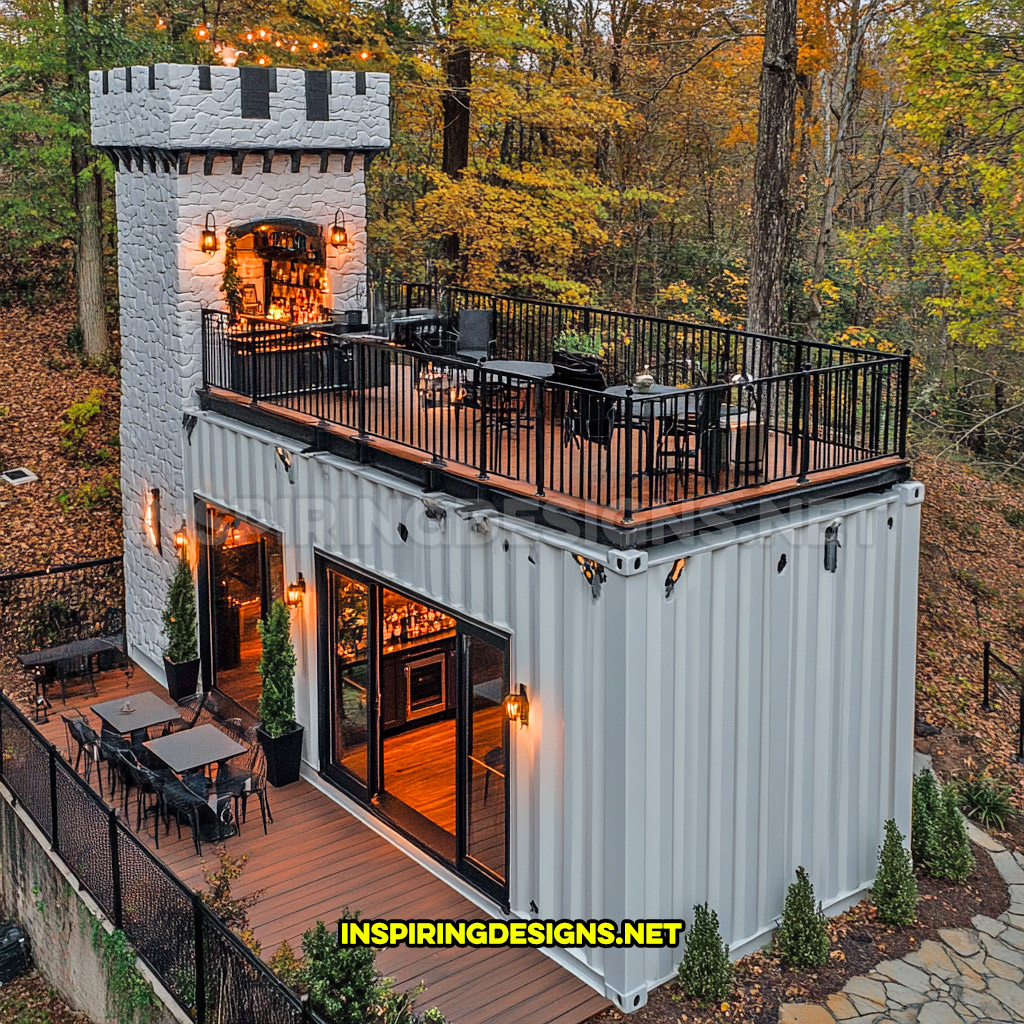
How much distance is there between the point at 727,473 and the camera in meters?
8.85

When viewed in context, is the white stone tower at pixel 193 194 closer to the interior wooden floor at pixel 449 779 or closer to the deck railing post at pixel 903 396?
the interior wooden floor at pixel 449 779

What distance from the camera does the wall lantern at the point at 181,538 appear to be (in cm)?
1365

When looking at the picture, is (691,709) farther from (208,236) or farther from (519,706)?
(208,236)

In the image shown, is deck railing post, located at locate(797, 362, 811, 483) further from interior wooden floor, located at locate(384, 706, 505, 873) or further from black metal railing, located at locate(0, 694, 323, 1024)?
black metal railing, located at locate(0, 694, 323, 1024)

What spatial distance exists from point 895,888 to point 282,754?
19.4ft

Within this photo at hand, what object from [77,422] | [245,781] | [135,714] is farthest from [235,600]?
[77,422]

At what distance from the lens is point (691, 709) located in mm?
8359

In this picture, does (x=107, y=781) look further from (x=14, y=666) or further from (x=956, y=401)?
(x=956, y=401)

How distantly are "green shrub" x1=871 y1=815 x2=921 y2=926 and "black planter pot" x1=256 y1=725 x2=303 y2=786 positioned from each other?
5692 mm

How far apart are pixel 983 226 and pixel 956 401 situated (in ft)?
13.3

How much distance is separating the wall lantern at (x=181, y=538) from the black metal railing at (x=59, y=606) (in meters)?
2.25

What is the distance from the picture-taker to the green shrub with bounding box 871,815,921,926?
952 cm

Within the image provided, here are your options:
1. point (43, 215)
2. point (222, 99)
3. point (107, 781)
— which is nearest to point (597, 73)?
point (43, 215)

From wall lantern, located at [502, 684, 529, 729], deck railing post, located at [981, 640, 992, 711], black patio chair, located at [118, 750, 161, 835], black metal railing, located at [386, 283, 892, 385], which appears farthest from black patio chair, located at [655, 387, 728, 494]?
deck railing post, located at [981, 640, 992, 711]
